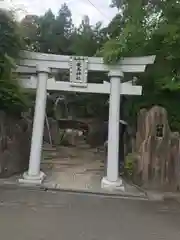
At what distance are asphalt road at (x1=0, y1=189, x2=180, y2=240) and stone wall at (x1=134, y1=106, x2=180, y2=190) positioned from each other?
1.40 meters

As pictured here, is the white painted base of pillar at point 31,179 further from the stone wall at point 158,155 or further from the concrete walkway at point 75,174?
the stone wall at point 158,155

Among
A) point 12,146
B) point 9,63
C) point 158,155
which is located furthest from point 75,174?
point 9,63

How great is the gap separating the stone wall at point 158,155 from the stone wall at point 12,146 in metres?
3.41

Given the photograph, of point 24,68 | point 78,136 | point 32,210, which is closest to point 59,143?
point 78,136

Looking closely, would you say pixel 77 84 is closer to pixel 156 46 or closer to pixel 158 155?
pixel 156 46

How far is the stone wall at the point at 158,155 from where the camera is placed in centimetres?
894

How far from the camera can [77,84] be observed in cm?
930

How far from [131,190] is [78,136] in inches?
488

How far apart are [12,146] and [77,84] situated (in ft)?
8.35

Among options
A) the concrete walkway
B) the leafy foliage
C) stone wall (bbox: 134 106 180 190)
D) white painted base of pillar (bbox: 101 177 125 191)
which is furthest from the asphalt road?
the leafy foliage

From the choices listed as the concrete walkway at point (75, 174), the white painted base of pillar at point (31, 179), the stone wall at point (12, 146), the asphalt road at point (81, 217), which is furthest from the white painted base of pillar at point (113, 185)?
the stone wall at point (12, 146)

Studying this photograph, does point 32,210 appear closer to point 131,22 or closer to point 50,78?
point 50,78

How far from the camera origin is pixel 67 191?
27.3 feet

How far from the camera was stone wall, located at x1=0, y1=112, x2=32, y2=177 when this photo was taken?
945cm
